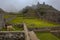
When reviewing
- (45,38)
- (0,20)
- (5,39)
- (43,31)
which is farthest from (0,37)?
(43,31)

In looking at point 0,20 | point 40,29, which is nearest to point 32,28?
point 40,29

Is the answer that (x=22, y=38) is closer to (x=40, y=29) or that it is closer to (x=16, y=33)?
(x=16, y=33)

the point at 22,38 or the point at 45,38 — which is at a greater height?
the point at 22,38

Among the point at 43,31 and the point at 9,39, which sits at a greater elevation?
the point at 9,39

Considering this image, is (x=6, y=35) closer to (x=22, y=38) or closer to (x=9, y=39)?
(x=9, y=39)

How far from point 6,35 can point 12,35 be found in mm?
205

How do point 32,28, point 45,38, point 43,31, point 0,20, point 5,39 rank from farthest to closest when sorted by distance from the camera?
point 32,28, point 43,31, point 45,38, point 0,20, point 5,39

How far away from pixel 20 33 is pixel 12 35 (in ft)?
0.95

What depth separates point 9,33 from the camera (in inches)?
244

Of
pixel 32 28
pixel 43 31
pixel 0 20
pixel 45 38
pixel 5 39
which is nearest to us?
pixel 5 39

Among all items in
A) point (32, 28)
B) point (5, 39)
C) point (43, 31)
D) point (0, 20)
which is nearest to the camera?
point (5, 39)

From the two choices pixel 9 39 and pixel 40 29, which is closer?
pixel 9 39

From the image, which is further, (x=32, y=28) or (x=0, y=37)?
(x=32, y=28)

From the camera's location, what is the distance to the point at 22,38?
629 centimetres
